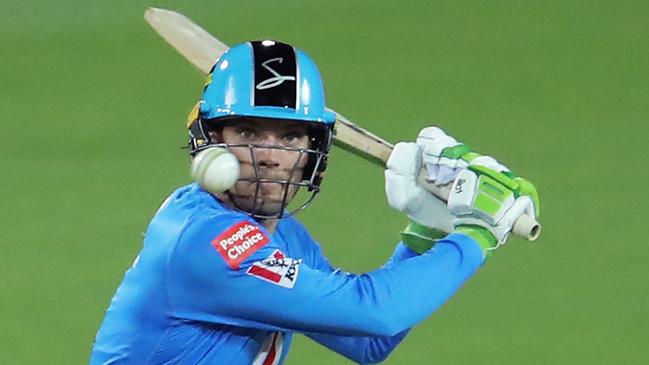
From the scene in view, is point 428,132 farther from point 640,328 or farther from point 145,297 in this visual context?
point 640,328

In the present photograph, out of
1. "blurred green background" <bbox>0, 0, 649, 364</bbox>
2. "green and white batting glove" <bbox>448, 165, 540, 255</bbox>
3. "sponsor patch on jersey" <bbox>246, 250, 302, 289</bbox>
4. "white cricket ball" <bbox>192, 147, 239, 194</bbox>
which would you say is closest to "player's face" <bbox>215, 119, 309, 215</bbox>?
"white cricket ball" <bbox>192, 147, 239, 194</bbox>

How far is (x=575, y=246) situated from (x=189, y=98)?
9.91 feet

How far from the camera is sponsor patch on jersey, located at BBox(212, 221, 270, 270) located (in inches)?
143

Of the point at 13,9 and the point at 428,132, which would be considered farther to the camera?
the point at 13,9

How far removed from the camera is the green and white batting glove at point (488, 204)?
3.94m

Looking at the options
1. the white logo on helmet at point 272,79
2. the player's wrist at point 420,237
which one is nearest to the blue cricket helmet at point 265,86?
the white logo on helmet at point 272,79

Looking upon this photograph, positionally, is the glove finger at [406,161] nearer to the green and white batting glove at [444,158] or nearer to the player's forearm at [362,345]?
the green and white batting glove at [444,158]

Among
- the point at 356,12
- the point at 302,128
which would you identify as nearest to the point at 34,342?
the point at 302,128

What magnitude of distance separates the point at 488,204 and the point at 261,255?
672 millimetres

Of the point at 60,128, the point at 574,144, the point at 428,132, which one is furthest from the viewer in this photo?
the point at 60,128

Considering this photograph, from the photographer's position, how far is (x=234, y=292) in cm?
366

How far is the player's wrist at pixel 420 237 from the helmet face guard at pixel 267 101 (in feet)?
1.73

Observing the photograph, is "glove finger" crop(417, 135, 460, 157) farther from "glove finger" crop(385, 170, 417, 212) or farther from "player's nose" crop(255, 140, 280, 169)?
"player's nose" crop(255, 140, 280, 169)

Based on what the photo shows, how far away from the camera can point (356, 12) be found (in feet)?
34.0
